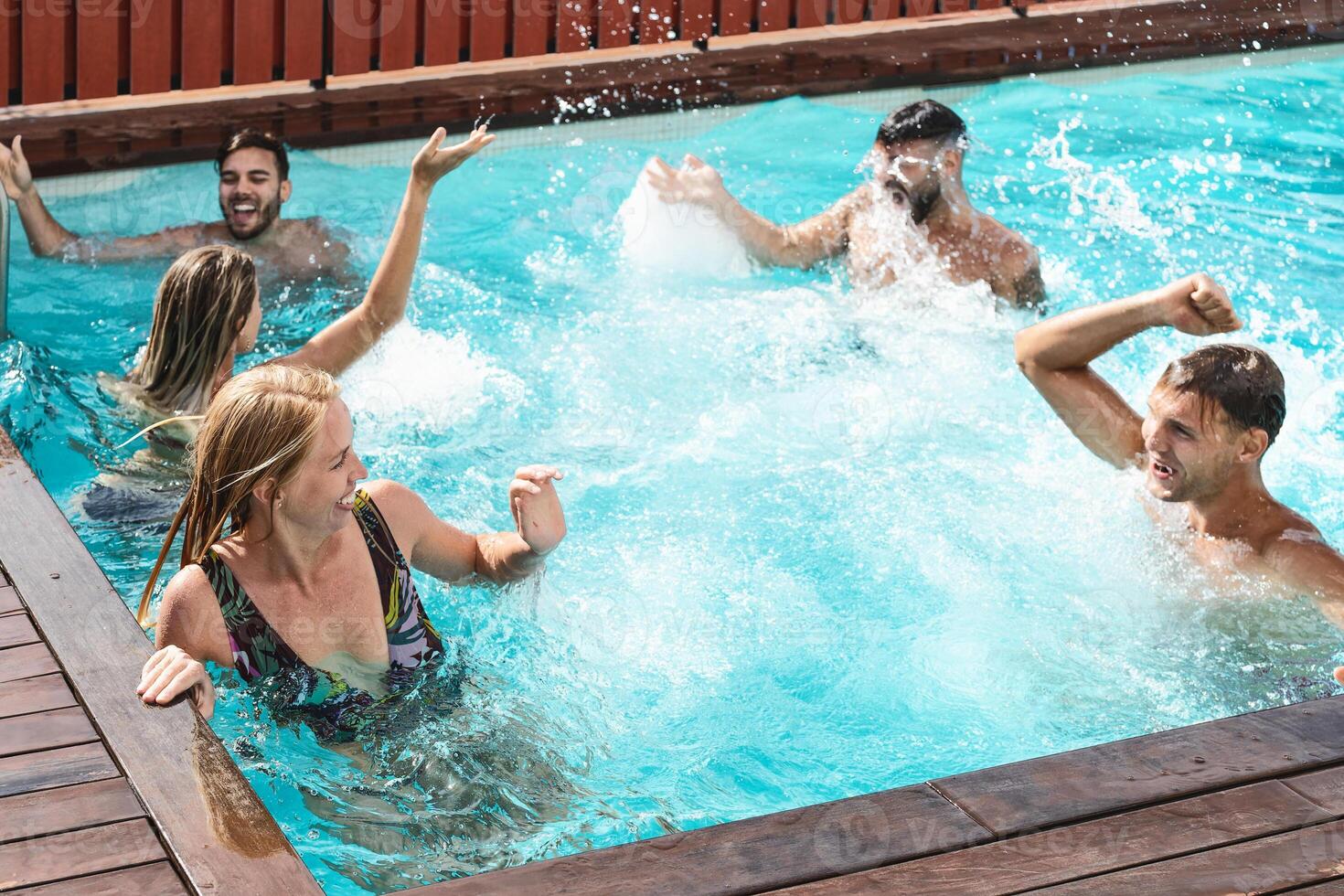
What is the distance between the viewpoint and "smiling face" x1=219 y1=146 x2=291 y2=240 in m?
5.32

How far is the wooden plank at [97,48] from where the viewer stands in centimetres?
656

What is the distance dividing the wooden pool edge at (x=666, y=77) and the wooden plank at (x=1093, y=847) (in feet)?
17.4

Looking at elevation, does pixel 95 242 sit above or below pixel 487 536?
above

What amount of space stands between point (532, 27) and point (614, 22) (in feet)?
1.52

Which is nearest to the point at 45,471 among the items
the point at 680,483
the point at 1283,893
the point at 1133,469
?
the point at 680,483

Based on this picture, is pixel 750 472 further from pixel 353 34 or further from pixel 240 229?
pixel 353 34

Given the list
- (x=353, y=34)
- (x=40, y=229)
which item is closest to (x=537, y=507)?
(x=40, y=229)

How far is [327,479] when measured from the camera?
2.65 metres

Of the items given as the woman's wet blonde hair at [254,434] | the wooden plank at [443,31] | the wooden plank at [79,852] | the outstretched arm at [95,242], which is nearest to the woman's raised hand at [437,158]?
the woman's wet blonde hair at [254,434]

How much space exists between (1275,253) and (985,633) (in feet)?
11.5

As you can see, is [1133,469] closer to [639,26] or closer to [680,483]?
[680,483]

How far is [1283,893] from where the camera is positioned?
2287mm

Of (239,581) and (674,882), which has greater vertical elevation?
(239,581)

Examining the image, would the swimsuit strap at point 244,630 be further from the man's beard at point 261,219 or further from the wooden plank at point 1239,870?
the man's beard at point 261,219
